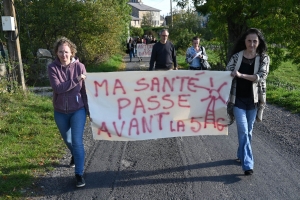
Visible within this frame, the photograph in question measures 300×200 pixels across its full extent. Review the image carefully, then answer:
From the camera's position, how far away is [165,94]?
196 inches

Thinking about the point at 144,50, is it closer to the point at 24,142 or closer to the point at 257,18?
the point at 257,18

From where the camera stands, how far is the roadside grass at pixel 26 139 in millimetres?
4582

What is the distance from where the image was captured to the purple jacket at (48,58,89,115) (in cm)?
419

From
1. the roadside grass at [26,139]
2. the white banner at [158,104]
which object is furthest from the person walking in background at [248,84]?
the roadside grass at [26,139]

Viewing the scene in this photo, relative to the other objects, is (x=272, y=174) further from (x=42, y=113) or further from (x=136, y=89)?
(x=42, y=113)

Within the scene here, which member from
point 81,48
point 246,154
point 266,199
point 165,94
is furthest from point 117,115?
point 81,48

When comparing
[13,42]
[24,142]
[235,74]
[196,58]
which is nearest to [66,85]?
[235,74]

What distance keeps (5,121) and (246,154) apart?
5329mm

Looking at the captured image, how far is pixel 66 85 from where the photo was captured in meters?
4.18

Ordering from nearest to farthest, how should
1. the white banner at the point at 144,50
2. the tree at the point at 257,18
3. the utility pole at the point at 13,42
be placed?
the utility pole at the point at 13,42, the tree at the point at 257,18, the white banner at the point at 144,50

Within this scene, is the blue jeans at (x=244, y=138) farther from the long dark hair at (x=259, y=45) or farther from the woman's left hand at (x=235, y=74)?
the long dark hair at (x=259, y=45)

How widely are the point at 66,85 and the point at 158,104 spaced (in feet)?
4.68

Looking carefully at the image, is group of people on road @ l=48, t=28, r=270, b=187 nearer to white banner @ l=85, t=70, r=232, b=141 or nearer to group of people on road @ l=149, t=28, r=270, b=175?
group of people on road @ l=149, t=28, r=270, b=175

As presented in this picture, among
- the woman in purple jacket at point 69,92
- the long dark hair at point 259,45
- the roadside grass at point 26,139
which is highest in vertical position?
the long dark hair at point 259,45
